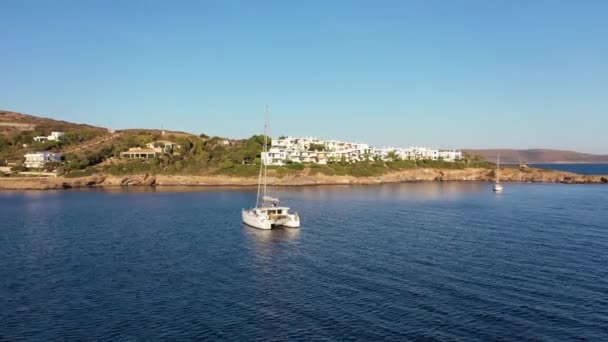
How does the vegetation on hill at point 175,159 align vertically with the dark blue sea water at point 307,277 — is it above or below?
above

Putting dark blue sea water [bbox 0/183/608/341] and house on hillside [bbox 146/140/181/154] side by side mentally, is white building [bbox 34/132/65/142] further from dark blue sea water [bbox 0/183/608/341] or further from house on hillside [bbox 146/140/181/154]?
dark blue sea water [bbox 0/183/608/341]

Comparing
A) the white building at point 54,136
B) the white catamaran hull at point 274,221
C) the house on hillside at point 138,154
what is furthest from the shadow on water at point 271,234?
the white building at point 54,136

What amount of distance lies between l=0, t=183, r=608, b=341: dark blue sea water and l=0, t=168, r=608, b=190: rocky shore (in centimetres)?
5624

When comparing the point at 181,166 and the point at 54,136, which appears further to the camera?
the point at 54,136

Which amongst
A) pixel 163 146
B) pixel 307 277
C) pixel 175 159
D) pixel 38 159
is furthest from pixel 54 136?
pixel 307 277

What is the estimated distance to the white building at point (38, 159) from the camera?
150250 mm

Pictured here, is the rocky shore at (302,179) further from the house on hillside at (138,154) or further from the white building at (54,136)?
the white building at (54,136)

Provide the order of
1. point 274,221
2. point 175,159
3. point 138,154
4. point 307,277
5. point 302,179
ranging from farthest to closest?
point 138,154
point 175,159
point 302,179
point 274,221
point 307,277

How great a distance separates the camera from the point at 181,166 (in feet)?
498

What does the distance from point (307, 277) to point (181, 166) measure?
11432cm

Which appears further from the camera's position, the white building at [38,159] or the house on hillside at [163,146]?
the house on hillside at [163,146]

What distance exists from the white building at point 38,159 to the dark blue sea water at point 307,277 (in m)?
74.6

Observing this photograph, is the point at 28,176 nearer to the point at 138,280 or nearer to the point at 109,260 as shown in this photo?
the point at 109,260

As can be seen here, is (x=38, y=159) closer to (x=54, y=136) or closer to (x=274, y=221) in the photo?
(x=54, y=136)
